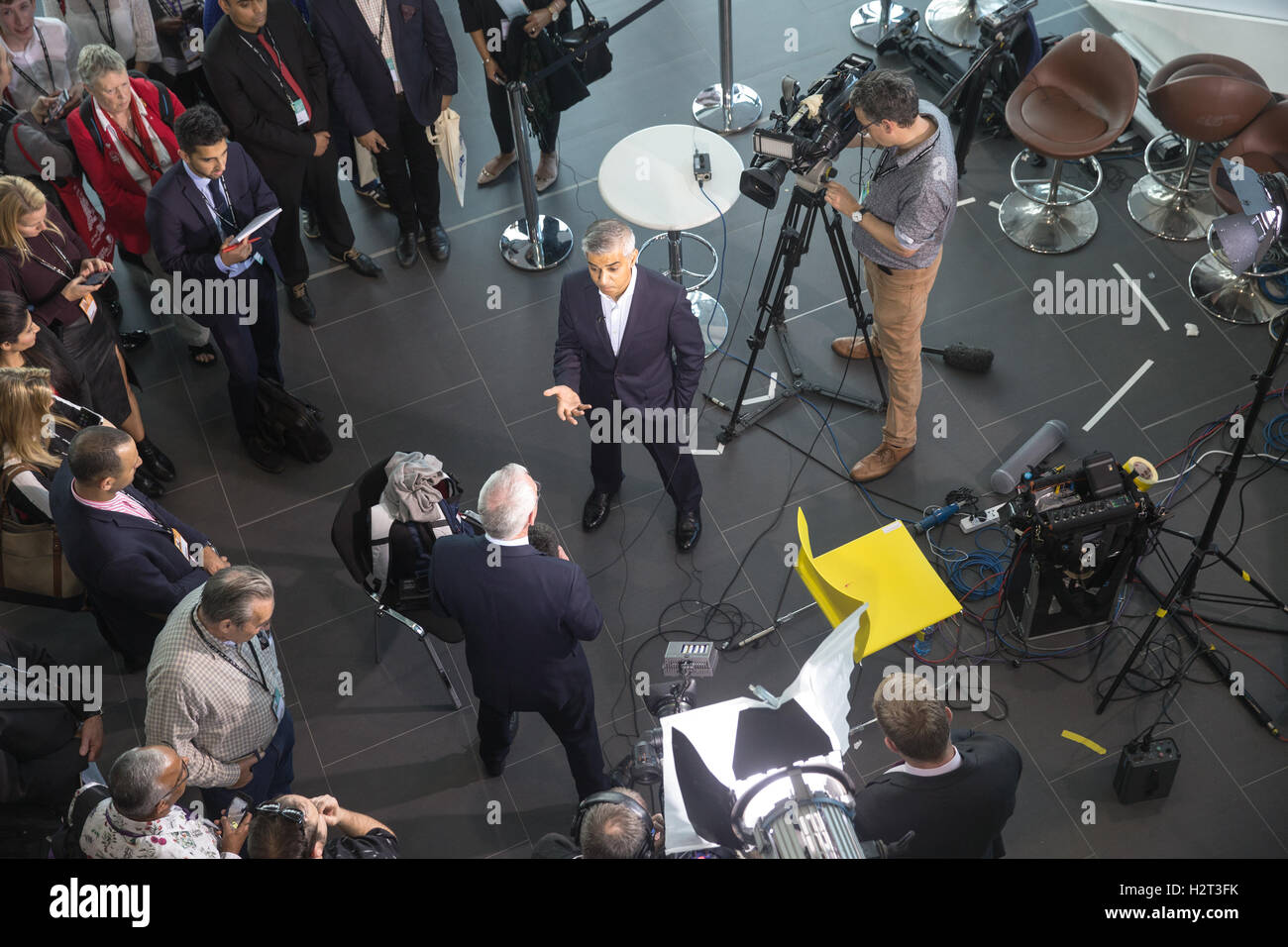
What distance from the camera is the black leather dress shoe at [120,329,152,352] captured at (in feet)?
19.0

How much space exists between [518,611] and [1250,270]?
4.15 metres

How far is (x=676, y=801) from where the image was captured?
2.87 meters

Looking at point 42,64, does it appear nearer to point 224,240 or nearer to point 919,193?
point 224,240

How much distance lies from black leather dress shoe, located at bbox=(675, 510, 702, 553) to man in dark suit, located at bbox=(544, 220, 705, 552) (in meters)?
0.10

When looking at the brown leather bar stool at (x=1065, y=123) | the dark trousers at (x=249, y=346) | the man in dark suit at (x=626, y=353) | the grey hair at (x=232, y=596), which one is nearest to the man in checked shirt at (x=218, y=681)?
the grey hair at (x=232, y=596)

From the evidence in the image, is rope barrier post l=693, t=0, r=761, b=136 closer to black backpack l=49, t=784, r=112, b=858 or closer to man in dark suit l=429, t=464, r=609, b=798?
man in dark suit l=429, t=464, r=609, b=798

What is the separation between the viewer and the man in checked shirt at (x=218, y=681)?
3465 mm

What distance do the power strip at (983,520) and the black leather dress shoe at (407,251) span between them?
10.4 feet

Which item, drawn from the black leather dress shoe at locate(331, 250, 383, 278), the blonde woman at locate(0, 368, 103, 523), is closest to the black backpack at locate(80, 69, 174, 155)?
the black leather dress shoe at locate(331, 250, 383, 278)

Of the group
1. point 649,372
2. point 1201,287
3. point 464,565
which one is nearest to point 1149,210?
point 1201,287

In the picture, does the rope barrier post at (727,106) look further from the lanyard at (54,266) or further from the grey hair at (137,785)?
the grey hair at (137,785)

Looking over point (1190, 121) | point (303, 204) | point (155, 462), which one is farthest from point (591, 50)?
point (1190, 121)

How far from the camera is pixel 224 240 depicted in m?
4.84

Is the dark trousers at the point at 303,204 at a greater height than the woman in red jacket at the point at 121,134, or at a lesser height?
lesser
